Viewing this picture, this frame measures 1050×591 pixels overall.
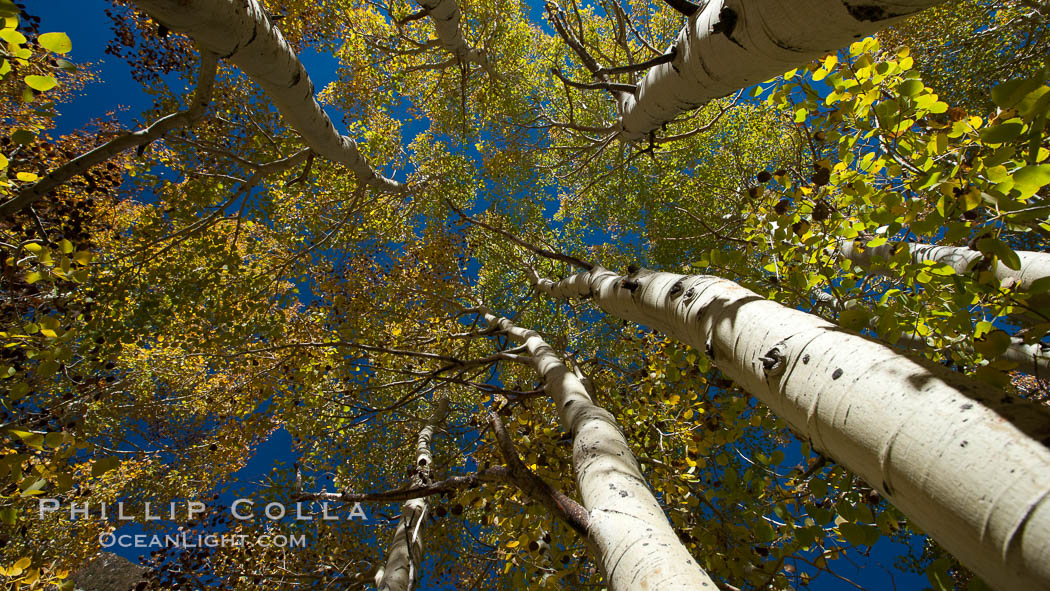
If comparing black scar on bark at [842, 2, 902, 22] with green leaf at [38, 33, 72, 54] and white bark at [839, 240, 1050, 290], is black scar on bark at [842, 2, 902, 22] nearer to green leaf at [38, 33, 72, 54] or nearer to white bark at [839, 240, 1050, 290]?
white bark at [839, 240, 1050, 290]

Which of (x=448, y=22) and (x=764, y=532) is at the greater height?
(x=448, y=22)

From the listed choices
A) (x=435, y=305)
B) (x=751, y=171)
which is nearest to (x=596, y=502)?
(x=435, y=305)

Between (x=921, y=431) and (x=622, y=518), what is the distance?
3.13 ft

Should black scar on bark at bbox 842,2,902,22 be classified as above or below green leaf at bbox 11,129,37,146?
below

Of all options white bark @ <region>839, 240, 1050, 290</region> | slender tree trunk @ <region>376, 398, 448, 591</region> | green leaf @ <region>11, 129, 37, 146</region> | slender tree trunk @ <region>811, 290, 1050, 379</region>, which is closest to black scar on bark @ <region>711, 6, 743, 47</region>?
white bark @ <region>839, 240, 1050, 290</region>

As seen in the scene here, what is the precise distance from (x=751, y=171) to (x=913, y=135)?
5976 mm

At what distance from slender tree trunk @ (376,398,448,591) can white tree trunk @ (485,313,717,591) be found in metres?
1.43

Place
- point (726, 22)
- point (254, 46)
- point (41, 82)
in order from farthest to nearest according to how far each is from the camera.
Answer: point (254, 46), point (726, 22), point (41, 82)

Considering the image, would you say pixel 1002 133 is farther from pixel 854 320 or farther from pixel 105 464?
pixel 105 464

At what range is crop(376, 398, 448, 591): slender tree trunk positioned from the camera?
9.09 ft

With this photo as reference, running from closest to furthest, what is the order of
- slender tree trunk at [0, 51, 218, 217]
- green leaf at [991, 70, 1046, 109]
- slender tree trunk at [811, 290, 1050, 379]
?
green leaf at [991, 70, 1046, 109] < slender tree trunk at [811, 290, 1050, 379] < slender tree trunk at [0, 51, 218, 217]

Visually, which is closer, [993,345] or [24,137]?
[993,345]

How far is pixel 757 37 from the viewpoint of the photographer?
4.44 feet

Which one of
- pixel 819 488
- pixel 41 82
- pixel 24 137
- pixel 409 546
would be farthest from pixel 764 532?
pixel 24 137
